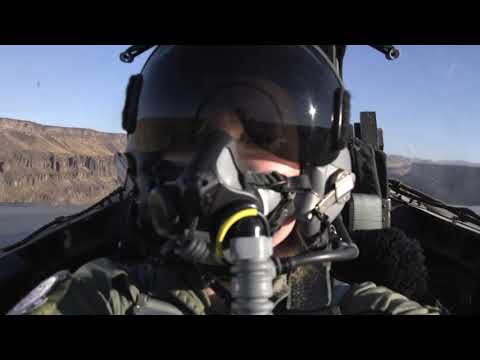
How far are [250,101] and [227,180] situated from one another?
26 cm

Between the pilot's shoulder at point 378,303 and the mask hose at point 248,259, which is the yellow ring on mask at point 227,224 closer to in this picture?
the mask hose at point 248,259

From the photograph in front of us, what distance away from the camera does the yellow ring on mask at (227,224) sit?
101 cm

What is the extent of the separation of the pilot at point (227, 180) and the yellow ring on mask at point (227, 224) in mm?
36

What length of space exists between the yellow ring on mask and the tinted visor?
30 cm

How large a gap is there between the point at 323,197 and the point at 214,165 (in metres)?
0.41

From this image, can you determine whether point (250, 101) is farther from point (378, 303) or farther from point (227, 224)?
point (378, 303)

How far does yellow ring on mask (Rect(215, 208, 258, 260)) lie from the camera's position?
101 centimetres

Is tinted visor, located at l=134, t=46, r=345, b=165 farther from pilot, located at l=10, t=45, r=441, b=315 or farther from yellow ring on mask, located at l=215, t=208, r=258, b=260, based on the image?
yellow ring on mask, located at l=215, t=208, r=258, b=260

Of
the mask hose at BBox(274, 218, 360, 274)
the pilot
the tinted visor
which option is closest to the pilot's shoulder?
the pilot

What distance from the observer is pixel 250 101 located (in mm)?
1271

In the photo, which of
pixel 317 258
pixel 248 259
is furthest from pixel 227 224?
pixel 317 258

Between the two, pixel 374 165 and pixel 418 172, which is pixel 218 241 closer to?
pixel 374 165

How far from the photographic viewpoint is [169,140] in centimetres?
131
